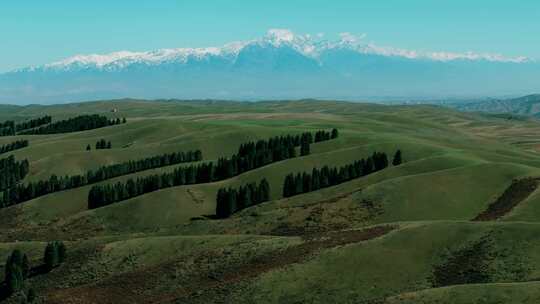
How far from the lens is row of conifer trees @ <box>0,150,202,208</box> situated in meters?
165

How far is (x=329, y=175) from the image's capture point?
137500mm

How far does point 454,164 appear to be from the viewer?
13475 centimetres

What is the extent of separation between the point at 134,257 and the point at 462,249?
142 feet

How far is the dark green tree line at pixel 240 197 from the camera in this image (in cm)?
12456

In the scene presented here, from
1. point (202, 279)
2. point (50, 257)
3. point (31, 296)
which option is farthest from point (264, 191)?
point (31, 296)

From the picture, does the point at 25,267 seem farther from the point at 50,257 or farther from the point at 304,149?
the point at 304,149

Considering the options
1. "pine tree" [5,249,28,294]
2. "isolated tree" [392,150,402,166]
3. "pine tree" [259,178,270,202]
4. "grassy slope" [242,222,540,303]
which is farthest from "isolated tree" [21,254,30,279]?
"isolated tree" [392,150,402,166]

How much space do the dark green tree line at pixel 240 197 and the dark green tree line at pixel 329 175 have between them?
4579 millimetres

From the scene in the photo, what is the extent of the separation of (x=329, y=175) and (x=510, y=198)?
4197cm

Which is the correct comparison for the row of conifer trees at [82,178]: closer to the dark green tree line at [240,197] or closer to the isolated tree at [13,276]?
the dark green tree line at [240,197]

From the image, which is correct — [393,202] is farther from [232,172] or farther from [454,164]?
[232,172]

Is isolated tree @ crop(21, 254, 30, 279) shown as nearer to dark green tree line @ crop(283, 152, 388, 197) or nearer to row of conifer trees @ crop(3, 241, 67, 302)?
row of conifer trees @ crop(3, 241, 67, 302)

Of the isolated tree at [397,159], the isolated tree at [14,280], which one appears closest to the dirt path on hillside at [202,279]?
the isolated tree at [14,280]

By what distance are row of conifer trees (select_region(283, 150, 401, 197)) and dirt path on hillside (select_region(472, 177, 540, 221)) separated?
36.4m
